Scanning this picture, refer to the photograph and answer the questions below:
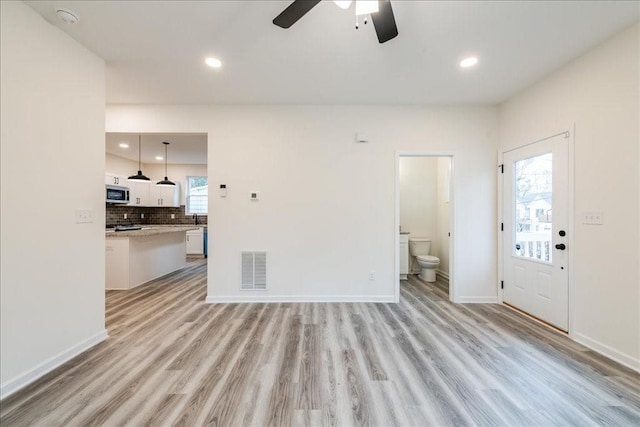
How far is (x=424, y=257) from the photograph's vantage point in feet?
14.2

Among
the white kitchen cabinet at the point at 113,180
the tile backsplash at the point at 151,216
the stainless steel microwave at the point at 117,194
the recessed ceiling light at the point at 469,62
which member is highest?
the recessed ceiling light at the point at 469,62

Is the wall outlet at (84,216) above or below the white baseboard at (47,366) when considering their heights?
above

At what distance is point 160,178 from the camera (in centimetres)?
696

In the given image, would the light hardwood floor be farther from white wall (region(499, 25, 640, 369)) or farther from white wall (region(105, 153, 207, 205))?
white wall (region(105, 153, 207, 205))

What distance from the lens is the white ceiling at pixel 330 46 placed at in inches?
70.8

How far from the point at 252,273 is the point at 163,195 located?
4.67m

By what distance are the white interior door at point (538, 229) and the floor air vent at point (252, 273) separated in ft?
10.8

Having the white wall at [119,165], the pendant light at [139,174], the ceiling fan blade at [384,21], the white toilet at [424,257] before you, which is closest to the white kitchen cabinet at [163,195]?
the pendant light at [139,174]

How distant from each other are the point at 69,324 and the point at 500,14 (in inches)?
169

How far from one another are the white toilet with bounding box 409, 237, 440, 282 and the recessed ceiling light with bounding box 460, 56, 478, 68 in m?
2.90

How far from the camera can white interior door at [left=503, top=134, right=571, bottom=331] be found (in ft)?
8.14

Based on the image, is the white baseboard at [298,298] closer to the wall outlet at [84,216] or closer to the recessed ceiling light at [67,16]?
the wall outlet at [84,216]

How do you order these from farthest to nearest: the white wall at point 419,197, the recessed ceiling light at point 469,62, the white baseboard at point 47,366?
the white wall at point 419,197 → the recessed ceiling light at point 469,62 → the white baseboard at point 47,366

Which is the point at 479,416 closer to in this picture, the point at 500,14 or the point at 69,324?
the point at 500,14
